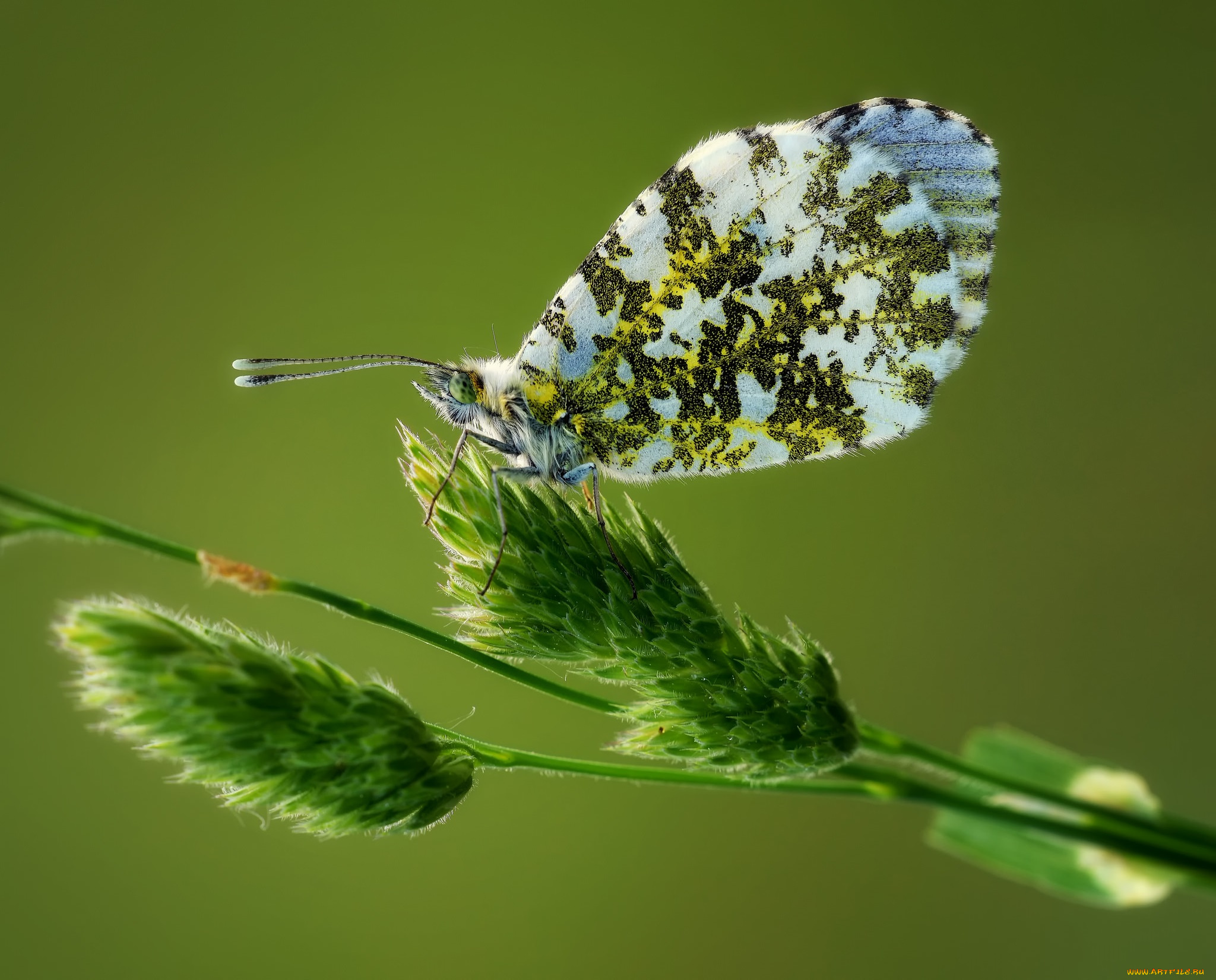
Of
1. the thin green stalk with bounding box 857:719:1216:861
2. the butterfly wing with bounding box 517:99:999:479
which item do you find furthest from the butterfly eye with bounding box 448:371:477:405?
the thin green stalk with bounding box 857:719:1216:861

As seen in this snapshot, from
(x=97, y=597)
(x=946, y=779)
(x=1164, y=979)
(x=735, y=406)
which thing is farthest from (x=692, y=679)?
(x=1164, y=979)

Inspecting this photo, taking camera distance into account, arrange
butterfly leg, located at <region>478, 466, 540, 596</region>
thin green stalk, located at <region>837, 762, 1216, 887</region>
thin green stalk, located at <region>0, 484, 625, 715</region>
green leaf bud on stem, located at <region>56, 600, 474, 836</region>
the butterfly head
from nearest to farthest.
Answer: thin green stalk, located at <region>0, 484, 625, 715</region>, green leaf bud on stem, located at <region>56, 600, 474, 836</region>, thin green stalk, located at <region>837, 762, 1216, 887</region>, butterfly leg, located at <region>478, 466, 540, 596</region>, the butterfly head

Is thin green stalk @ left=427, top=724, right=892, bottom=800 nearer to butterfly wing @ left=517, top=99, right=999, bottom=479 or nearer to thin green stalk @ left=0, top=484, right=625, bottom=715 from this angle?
thin green stalk @ left=0, top=484, right=625, bottom=715

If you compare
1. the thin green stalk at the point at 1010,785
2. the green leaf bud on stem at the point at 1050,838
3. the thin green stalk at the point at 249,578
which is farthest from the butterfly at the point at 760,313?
the green leaf bud on stem at the point at 1050,838

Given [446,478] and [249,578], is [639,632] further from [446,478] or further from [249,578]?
[249,578]

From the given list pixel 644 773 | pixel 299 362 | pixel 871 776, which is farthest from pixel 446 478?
pixel 871 776

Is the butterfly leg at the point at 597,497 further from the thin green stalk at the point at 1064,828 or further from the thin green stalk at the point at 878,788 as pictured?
the thin green stalk at the point at 1064,828
